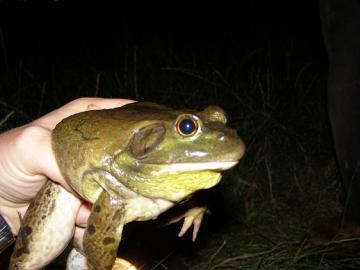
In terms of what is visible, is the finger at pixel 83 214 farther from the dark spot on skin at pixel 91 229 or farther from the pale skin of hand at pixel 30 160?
the dark spot on skin at pixel 91 229

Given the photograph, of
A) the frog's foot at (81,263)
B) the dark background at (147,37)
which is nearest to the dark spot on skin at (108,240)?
the frog's foot at (81,263)

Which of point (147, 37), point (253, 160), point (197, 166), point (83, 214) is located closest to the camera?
point (197, 166)

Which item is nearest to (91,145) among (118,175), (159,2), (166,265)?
(118,175)

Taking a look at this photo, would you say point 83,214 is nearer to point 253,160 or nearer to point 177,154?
point 177,154

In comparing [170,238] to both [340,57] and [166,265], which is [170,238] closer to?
[166,265]

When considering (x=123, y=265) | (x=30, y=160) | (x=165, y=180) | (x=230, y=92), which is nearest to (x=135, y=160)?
(x=165, y=180)

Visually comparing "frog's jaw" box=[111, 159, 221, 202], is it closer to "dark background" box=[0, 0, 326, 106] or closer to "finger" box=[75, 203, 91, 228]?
"finger" box=[75, 203, 91, 228]
